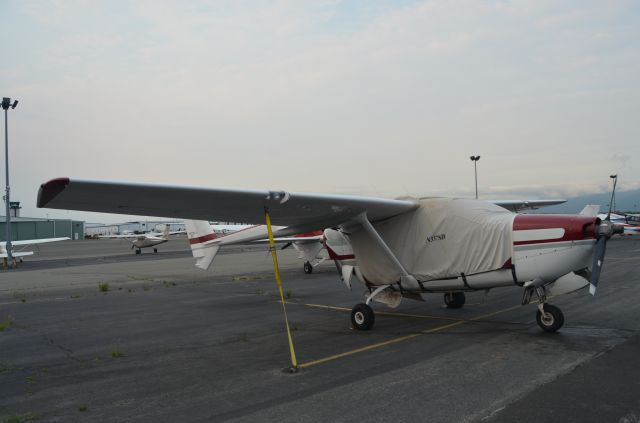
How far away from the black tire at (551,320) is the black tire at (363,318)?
111 inches

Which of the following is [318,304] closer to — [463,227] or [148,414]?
[463,227]

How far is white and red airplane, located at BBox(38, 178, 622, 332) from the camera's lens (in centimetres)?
655

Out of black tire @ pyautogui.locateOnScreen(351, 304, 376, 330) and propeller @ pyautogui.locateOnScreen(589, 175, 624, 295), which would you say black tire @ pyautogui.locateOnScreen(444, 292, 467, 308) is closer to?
black tire @ pyautogui.locateOnScreen(351, 304, 376, 330)

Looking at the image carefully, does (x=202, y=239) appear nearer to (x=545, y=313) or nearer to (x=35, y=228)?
(x=545, y=313)

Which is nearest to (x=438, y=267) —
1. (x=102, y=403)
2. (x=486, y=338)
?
(x=486, y=338)

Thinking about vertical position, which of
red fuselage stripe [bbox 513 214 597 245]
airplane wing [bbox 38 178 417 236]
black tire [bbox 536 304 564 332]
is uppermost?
airplane wing [bbox 38 178 417 236]

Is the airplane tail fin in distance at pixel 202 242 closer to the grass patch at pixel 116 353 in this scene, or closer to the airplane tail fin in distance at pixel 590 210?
the grass patch at pixel 116 353

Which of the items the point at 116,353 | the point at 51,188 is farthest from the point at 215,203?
the point at 116,353

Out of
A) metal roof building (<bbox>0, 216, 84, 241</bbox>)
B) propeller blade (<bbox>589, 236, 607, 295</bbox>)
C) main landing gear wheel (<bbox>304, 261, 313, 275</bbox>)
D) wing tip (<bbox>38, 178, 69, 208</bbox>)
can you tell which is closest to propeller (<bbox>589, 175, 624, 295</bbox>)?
propeller blade (<bbox>589, 236, 607, 295</bbox>)

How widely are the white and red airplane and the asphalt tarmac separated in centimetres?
84

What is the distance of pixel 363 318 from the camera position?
28.2 ft

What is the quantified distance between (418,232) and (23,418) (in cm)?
638

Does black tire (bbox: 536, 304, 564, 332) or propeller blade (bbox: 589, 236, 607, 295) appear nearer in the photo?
propeller blade (bbox: 589, 236, 607, 295)

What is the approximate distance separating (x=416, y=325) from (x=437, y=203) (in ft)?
7.72
